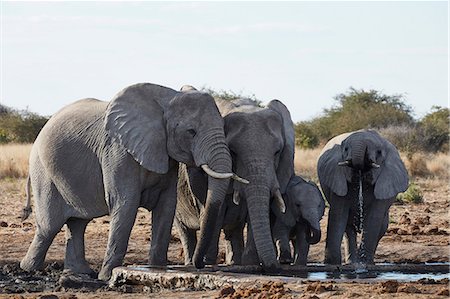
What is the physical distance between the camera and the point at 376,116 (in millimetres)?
Result: 42031

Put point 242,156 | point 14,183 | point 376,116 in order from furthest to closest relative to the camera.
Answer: point 376,116, point 14,183, point 242,156

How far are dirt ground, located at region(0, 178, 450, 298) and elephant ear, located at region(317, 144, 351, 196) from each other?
149 centimetres

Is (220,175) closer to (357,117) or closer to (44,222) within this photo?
(44,222)

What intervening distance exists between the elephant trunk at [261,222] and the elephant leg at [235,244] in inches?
49.2

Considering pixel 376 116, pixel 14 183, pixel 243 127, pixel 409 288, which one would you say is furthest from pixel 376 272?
pixel 376 116

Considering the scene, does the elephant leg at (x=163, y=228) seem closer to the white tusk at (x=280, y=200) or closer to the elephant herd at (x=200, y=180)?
the elephant herd at (x=200, y=180)

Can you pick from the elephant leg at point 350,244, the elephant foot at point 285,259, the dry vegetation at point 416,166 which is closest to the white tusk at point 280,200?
the elephant foot at point 285,259

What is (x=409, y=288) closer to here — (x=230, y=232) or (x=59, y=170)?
(x=230, y=232)

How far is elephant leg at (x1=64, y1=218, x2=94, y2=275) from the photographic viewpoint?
13.1m

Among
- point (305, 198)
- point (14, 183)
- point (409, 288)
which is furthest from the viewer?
point (14, 183)

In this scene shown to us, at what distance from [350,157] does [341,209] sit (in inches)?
24.4

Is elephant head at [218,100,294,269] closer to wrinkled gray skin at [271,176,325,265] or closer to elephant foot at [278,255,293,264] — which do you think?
wrinkled gray skin at [271,176,325,265]

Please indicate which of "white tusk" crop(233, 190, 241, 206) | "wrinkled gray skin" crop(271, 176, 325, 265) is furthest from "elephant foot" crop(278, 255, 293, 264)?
→ "white tusk" crop(233, 190, 241, 206)

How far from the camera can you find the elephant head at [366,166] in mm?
13156
